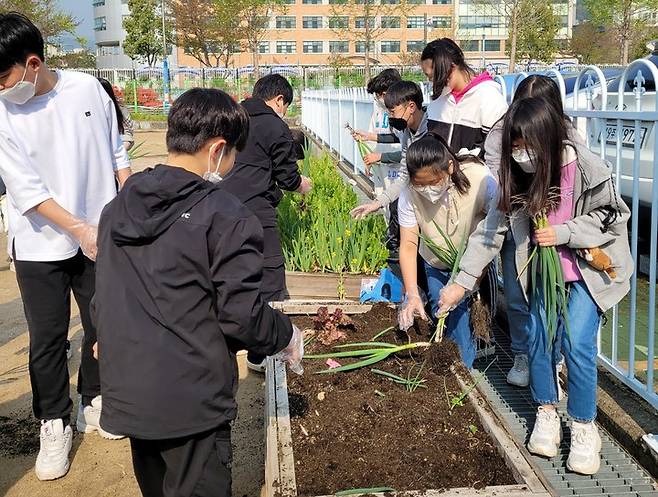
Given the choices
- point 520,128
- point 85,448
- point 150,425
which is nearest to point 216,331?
point 150,425

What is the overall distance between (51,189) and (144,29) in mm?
54433


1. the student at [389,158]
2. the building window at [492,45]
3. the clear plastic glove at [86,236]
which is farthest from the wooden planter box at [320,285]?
the building window at [492,45]

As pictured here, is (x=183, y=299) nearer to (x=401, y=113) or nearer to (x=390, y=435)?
(x=390, y=435)

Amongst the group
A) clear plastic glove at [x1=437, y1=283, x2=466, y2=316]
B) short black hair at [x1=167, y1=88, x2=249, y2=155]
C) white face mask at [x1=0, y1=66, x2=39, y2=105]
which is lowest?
clear plastic glove at [x1=437, y1=283, x2=466, y2=316]

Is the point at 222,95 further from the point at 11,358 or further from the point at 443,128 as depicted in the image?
the point at 11,358

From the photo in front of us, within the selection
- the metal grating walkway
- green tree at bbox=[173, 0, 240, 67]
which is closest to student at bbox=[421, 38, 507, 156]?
the metal grating walkway

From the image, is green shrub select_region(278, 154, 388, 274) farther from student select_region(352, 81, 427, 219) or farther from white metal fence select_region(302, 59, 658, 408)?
white metal fence select_region(302, 59, 658, 408)

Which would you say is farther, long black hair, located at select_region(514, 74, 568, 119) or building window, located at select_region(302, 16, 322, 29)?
building window, located at select_region(302, 16, 322, 29)

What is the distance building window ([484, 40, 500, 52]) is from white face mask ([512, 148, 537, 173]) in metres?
69.6

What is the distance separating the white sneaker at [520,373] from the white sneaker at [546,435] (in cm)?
68

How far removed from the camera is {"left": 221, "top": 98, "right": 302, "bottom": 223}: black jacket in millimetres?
4035

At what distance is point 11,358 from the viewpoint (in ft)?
15.2

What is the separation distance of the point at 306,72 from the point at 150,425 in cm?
3668

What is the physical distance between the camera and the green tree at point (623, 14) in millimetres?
24969
